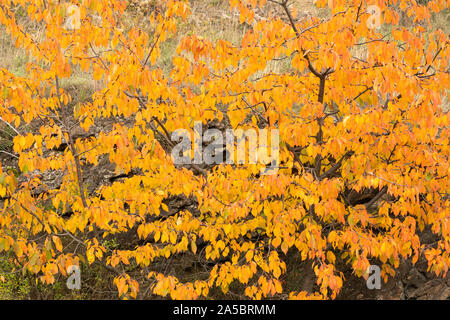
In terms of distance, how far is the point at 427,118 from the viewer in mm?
4129

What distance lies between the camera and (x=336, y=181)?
4.67 metres

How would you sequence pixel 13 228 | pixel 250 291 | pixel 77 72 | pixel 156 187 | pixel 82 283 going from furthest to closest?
1. pixel 77 72
2. pixel 82 283
3. pixel 13 228
4. pixel 156 187
5. pixel 250 291

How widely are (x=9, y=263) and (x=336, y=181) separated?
18.3 feet

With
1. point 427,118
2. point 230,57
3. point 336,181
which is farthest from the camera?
point 230,57

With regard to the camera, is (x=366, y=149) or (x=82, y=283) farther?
(x=82, y=283)

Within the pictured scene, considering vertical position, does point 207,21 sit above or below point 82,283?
above

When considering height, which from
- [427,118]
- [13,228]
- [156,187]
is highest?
[427,118]

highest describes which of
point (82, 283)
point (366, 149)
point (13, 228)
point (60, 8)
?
point (60, 8)

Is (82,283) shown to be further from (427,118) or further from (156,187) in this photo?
(427,118)

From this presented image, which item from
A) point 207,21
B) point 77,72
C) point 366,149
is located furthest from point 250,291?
point 207,21
